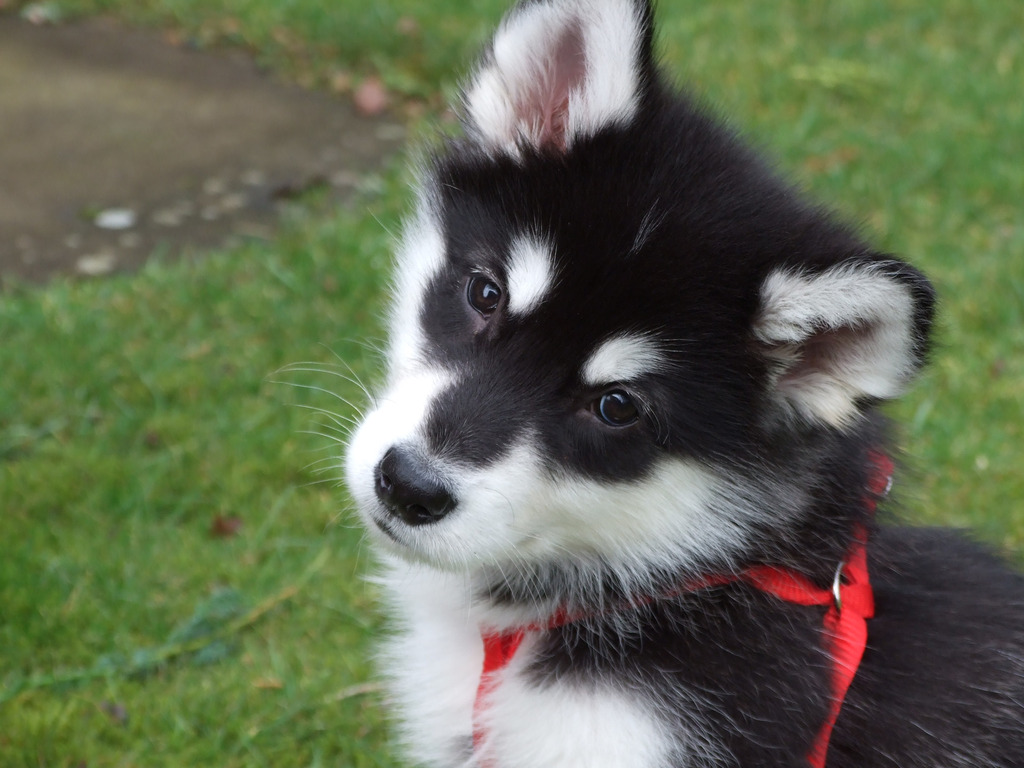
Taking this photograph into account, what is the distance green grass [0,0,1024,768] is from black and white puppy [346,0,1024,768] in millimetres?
380

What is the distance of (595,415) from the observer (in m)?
2.52

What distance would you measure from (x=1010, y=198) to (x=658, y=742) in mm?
4938

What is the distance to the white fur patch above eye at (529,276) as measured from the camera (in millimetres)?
2520

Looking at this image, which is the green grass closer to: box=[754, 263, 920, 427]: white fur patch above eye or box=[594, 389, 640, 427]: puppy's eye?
box=[754, 263, 920, 427]: white fur patch above eye

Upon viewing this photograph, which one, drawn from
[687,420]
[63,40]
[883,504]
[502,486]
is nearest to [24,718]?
[502,486]

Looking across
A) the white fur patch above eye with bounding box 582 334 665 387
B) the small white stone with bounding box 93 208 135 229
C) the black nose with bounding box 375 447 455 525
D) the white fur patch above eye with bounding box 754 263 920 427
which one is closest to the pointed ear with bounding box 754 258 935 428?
the white fur patch above eye with bounding box 754 263 920 427

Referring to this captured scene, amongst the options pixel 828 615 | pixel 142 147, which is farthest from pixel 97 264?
pixel 828 615

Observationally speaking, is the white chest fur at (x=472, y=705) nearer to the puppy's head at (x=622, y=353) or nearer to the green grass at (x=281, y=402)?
the puppy's head at (x=622, y=353)

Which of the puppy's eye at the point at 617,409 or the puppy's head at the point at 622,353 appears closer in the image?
the puppy's head at the point at 622,353

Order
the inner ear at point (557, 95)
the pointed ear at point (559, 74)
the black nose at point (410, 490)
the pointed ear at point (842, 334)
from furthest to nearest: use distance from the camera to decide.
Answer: the inner ear at point (557, 95) < the pointed ear at point (559, 74) < the black nose at point (410, 490) < the pointed ear at point (842, 334)

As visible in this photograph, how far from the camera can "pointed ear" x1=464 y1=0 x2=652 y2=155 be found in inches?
103

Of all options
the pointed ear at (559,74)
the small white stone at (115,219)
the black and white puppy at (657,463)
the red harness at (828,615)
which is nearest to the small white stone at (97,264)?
the small white stone at (115,219)

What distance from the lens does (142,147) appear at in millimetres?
6559

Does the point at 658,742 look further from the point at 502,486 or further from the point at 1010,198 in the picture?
the point at 1010,198
